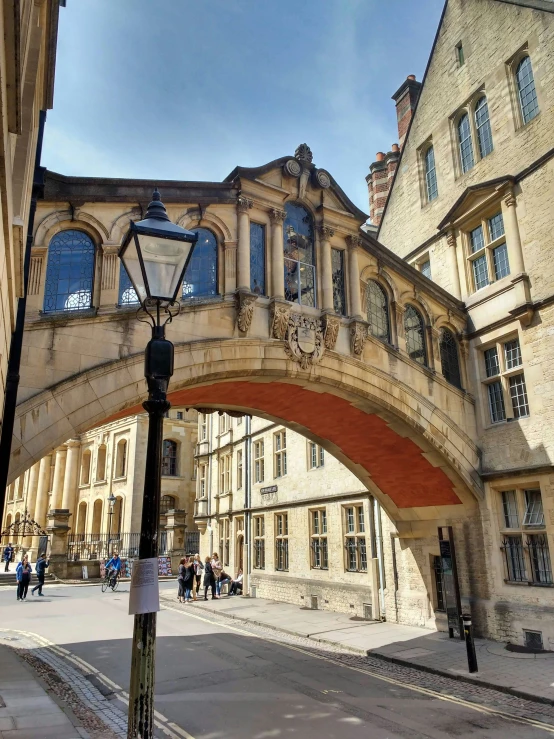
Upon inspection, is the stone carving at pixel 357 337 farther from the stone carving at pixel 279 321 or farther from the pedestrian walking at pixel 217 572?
the pedestrian walking at pixel 217 572

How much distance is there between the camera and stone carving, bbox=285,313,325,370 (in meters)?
11.7

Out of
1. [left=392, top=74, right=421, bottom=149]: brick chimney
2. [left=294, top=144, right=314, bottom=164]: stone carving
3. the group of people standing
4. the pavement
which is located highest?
[left=392, top=74, right=421, bottom=149]: brick chimney

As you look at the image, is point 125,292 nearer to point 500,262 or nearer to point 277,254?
point 277,254

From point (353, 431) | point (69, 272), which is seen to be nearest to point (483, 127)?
point (353, 431)

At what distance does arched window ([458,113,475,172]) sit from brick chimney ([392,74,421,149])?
21.9ft

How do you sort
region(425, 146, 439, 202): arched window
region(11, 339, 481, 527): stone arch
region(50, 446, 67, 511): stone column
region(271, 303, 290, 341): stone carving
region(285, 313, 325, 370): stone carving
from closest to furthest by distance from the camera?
region(11, 339, 481, 527): stone arch < region(271, 303, 290, 341): stone carving < region(285, 313, 325, 370): stone carving < region(425, 146, 439, 202): arched window < region(50, 446, 67, 511): stone column

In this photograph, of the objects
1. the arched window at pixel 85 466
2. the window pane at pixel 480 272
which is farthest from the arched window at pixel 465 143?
the arched window at pixel 85 466

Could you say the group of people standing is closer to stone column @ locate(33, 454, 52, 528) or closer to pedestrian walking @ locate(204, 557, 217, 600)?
pedestrian walking @ locate(204, 557, 217, 600)

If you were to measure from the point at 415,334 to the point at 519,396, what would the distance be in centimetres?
291

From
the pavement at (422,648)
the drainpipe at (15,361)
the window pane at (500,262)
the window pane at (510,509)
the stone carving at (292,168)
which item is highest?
the stone carving at (292,168)

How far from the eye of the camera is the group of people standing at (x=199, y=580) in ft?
70.3

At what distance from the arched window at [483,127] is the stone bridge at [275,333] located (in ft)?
14.7

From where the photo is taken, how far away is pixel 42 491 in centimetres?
4991

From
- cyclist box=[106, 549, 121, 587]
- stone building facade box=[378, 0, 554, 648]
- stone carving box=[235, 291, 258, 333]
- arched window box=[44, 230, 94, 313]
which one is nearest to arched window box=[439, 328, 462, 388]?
stone building facade box=[378, 0, 554, 648]
